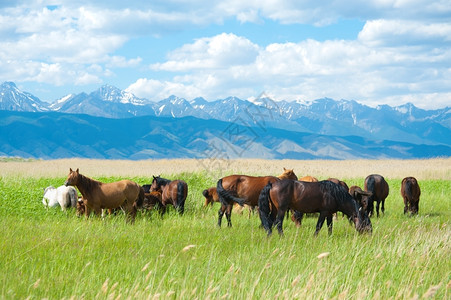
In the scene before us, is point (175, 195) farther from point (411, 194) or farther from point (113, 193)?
point (411, 194)

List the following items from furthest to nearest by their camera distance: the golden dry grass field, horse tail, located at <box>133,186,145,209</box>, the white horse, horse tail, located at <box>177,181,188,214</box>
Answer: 1. the golden dry grass field
2. horse tail, located at <box>177,181,188,214</box>
3. the white horse
4. horse tail, located at <box>133,186,145,209</box>

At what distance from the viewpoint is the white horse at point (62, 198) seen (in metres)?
15.5

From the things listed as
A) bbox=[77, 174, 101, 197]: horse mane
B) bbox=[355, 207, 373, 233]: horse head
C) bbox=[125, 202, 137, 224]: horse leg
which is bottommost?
bbox=[125, 202, 137, 224]: horse leg

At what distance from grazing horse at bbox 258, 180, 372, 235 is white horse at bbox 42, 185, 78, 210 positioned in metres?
6.79

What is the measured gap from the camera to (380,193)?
18.5 meters

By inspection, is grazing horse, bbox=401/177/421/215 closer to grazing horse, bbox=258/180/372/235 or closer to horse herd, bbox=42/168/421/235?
horse herd, bbox=42/168/421/235

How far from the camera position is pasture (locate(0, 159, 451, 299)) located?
6336mm

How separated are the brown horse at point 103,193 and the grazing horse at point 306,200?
4080 millimetres

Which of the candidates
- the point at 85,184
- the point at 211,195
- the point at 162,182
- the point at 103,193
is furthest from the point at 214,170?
the point at 85,184

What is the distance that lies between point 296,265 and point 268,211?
3884mm

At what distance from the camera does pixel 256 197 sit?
13844 millimetres

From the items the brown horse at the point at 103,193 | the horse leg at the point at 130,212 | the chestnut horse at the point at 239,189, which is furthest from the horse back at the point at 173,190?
the chestnut horse at the point at 239,189

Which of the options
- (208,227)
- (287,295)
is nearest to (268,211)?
(208,227)

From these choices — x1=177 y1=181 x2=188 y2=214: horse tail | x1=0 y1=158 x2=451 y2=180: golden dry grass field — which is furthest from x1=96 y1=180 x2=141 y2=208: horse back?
x1=0 y1=158 x2=451 y2=180: golden dry grass field
